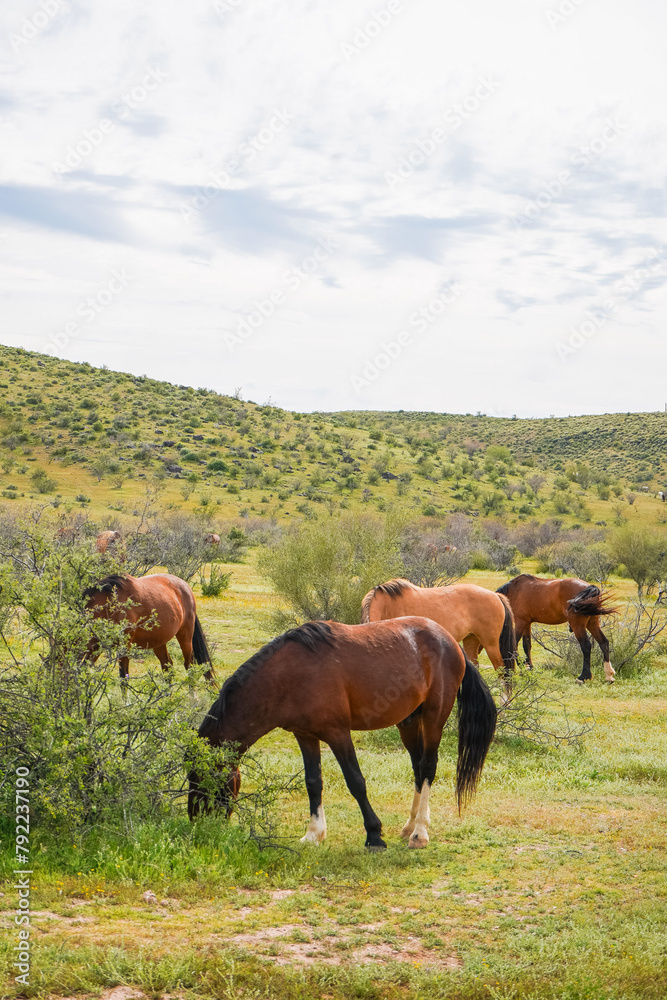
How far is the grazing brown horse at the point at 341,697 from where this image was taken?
255 inches

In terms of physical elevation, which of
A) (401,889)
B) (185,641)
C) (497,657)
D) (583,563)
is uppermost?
(583,563)

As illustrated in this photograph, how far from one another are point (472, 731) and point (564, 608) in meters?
9.34

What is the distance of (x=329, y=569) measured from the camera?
18594mm

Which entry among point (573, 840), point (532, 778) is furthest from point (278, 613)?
point (573, 840)

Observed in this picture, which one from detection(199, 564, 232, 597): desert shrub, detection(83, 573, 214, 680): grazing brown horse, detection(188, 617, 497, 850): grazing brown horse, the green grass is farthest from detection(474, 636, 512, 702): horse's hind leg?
detection(199, 564, 232, 597): desert shrub

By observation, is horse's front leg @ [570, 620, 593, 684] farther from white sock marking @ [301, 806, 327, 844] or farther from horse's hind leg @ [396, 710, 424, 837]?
white sock marking @ [301, 806, 327, 844]

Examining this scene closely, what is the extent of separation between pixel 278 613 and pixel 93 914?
13506mm

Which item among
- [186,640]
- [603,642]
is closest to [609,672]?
[603,642]

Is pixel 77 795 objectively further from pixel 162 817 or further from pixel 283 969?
pixel 283 969

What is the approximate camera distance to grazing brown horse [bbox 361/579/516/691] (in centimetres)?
1140

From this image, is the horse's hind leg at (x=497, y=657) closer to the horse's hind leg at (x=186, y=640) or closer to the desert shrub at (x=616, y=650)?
the desert shrub at (x=616, y=650)

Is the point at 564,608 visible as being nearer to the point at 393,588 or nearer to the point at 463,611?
the point at 463,611

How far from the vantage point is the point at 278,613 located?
18.5 meters

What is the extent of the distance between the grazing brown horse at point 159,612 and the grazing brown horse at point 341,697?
166 inches
